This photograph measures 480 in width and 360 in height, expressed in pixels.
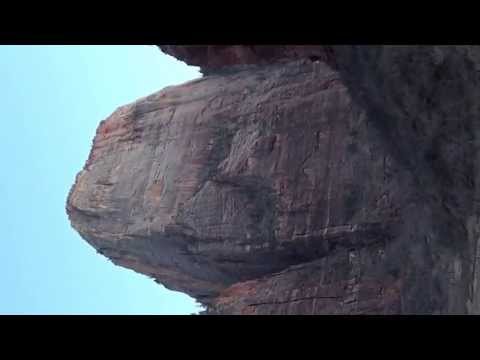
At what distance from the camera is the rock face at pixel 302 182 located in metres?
12.7

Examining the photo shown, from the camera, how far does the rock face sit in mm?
12711

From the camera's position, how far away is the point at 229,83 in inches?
1001

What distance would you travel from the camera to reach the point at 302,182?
2131 cm

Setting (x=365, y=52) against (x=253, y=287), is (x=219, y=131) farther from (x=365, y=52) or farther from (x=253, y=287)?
(x=365, y=52)
